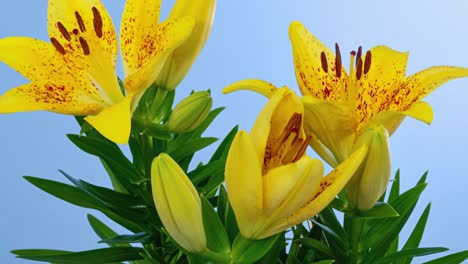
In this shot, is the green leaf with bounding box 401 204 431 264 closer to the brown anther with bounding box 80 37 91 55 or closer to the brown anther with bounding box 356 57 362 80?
the brown anther with bounding box 356 57 362 80

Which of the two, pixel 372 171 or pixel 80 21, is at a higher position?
pixel 80 21

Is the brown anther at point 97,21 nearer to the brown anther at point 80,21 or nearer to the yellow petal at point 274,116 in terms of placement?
the brown anther at point 80,21

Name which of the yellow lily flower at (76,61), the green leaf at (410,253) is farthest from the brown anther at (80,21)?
the green leaf at (410,253)

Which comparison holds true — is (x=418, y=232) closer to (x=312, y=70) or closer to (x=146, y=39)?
(x=312, y=70)

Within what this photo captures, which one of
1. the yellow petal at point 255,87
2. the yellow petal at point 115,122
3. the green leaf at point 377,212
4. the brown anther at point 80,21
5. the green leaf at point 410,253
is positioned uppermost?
the brown anther at point 80,21

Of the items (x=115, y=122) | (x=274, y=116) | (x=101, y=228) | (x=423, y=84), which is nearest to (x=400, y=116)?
(x=423, y=84)

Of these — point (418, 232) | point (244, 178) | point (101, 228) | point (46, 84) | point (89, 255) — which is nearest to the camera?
point (244, 178)

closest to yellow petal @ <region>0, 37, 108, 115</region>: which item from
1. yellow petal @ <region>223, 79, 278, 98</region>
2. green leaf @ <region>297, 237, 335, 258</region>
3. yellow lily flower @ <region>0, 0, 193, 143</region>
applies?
yellow lily flower @ <region>0, 0, 193, 143</region>

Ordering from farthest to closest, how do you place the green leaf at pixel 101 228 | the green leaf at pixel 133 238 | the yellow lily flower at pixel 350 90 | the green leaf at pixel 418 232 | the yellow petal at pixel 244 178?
the green leaf at pixel 101 228 → the green leaf at pixel 418 232 → the green leaf at pixel 133 238 → the yellow lily flower at pixel 350 90 → the yellow petal at pixel 244 178
